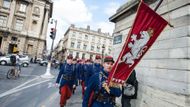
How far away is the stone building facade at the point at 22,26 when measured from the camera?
48625mm

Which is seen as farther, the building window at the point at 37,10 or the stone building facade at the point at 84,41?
the stone building facade at the point at 84,41

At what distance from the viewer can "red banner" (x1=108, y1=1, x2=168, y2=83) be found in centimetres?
357

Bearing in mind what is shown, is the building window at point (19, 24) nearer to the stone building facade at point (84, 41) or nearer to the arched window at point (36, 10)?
the arched window at point (36, 10)

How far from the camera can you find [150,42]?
12.1 ft

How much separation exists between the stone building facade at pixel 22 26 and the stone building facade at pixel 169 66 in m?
46.1

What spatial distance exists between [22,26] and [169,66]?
50.3m

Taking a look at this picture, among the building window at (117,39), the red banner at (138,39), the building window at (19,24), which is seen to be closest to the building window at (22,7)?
the building window at (19,24)

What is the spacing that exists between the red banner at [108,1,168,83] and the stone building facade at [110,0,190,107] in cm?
127

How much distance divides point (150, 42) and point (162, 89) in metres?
1.92

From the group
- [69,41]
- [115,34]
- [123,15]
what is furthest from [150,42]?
[69,41]

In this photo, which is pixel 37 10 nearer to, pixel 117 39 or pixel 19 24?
pixel 19 24

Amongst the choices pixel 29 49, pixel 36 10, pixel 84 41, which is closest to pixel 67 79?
pixel 29 49

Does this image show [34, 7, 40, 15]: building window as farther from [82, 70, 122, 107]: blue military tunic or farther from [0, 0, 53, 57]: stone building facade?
[82, 70, 122, 107]: blue military tunic

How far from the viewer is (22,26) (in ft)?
168
